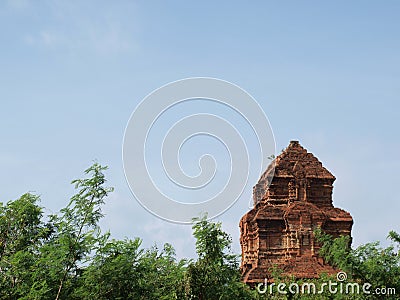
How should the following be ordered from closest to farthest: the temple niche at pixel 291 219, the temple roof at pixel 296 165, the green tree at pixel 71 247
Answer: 1. the green tree at pixel 71 247
2. the temple niche at pixel 291 219
3. the temple roof at pixel 296 165

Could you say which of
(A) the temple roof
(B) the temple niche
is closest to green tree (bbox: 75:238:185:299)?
(B) the temple niche

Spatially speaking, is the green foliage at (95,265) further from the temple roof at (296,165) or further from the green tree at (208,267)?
the temple roof at (296,165)

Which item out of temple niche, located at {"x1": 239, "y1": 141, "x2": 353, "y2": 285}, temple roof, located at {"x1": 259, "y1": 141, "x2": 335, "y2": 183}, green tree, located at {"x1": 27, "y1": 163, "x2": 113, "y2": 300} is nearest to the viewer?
green tree, located at {"x1": 27, "y1": 163, "x2": 113, "y2": 300}

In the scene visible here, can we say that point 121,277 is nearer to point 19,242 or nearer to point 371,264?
point 19,242

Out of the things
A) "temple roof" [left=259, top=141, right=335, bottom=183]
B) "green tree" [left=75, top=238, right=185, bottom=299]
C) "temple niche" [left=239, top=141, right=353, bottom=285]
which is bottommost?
"green tree" [left=75, top=238, right=185, bottom=299]

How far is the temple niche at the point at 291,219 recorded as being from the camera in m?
40.1

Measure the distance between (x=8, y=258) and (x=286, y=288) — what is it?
42.4ft

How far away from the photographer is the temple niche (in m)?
40.1

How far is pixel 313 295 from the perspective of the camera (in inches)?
1194

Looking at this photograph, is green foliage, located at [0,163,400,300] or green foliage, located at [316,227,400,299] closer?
green foliage, located at [0,163,400,300]

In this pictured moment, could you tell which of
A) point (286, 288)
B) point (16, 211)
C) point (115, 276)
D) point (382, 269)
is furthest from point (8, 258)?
point (382, 269)

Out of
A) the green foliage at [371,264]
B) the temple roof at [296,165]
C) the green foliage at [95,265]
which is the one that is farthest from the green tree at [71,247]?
the temple roof at [296,165]

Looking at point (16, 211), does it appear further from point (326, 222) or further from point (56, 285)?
point (326, 222)

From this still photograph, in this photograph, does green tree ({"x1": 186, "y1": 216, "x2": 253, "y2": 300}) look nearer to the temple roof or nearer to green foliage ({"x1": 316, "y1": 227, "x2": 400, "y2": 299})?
green foliage ({"x1": 316, "y1": 227, "x2": 400, "y2": 299})
